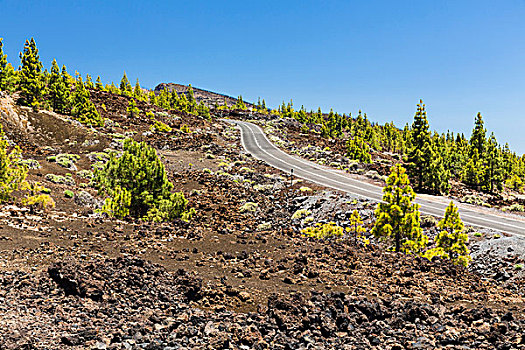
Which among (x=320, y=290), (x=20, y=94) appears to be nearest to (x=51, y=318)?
(x=320, y=290)

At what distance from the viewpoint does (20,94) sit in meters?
47.5

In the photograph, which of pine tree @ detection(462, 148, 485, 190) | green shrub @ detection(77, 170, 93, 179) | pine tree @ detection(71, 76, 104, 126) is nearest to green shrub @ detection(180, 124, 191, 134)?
pine tree @ detection(71, 76, 104, 126)

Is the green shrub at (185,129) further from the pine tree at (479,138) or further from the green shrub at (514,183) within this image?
the green shrub at (514,183)

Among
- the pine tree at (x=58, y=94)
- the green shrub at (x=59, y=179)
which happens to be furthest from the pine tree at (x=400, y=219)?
the pine tree at (x=58, y=94)

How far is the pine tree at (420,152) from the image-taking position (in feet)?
149

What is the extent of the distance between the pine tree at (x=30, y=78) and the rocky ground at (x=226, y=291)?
3845cm

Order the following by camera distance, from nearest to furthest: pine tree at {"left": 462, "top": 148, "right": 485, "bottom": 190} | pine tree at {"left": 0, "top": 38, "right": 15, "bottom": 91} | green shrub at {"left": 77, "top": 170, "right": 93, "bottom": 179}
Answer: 1. green shrub at {"left": 77, "top": 170, "right": 93, "bottom": 179}
2. pine tree at {"left": 0, "top": 38, "right": 15, "bottom": 91}
3. pine tree at {"left": 462, "top": 148, "right": 485, "bottom": 190}

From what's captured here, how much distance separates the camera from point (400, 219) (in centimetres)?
1712

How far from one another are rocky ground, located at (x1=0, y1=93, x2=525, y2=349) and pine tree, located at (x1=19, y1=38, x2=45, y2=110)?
3845cm

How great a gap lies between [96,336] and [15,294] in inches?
99.9

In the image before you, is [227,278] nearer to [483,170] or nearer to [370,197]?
[370,197]

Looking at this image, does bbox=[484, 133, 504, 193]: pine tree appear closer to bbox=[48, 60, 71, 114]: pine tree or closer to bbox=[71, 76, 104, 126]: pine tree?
bbox=[71, 76, 104, 126]: pine tree

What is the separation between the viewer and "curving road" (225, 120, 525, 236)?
78.1 ft

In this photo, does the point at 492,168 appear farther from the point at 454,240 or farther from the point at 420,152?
the point at 454,240
